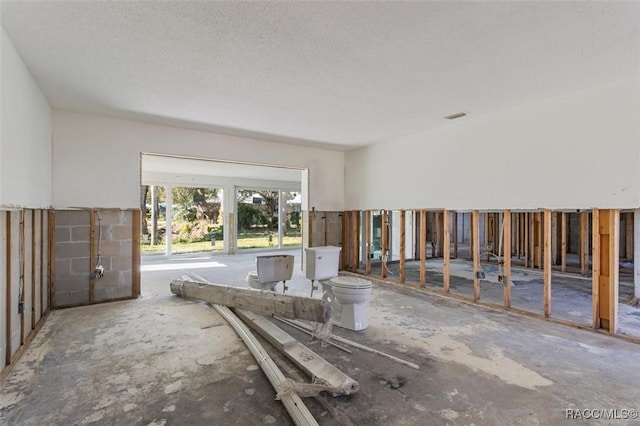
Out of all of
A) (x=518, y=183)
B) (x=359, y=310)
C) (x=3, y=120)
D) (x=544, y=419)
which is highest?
(x=3, y=120)

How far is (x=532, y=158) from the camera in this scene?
3.88 meters

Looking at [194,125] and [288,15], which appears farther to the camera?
[194,125]

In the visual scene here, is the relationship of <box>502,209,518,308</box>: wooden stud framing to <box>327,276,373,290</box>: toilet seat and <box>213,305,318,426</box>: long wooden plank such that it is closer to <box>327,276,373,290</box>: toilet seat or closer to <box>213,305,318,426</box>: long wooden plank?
<box>327,276,373,290</box>: toilet seat

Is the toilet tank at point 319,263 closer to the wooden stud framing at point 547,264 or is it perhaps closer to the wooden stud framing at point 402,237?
the wooden stud framing at point 402,237

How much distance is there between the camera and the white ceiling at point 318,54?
84.0 inches

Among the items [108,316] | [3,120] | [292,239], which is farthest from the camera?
[292,239]

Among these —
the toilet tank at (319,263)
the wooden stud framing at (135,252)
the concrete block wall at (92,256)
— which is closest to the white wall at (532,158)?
the toilet tank at (319,263)

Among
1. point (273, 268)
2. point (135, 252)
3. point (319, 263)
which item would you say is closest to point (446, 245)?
point (319, 263)

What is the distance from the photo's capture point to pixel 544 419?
1965mm

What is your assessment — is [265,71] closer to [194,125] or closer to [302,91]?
[302,91]

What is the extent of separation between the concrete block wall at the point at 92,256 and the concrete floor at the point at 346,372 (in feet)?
1.52

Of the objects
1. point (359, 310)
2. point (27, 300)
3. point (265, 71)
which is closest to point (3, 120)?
point (27, 300)

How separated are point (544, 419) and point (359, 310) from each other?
1.78 metres

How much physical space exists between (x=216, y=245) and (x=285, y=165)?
5.04 meters
